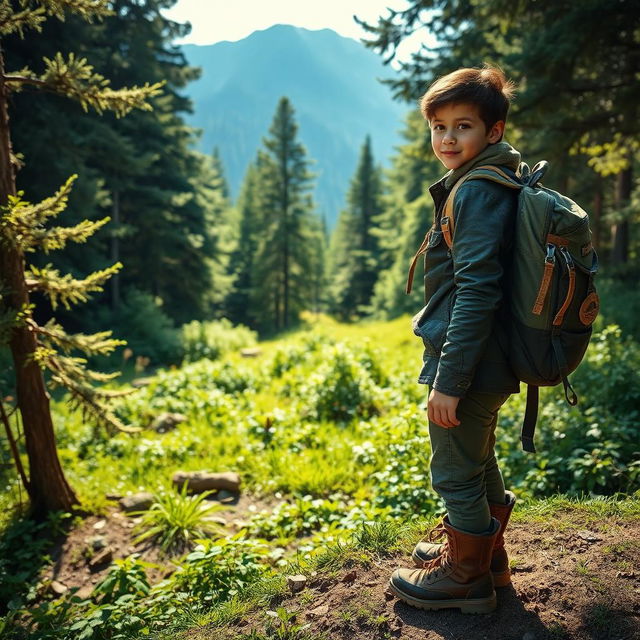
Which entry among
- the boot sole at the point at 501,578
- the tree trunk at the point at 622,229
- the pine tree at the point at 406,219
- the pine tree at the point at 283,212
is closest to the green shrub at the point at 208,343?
the pine tree at the point at 406,219

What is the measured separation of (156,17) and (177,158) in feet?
16.6

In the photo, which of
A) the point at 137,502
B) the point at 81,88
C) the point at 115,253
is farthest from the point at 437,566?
the point at 115,253

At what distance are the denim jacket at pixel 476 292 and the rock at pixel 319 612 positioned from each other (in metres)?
1.43

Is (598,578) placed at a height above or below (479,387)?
below

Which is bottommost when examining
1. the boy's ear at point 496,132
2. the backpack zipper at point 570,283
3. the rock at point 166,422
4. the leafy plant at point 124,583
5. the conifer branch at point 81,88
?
the leafy plant at point 124,583

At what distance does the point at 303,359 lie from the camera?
1044cm

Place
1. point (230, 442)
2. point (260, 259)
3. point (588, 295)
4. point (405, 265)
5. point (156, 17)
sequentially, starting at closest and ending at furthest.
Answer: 1. point (588, 295)
2. point (230, 442)
3. point (156, 17)
4. point (405, 265)
5. point (260, 259)

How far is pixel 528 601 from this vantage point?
266cm

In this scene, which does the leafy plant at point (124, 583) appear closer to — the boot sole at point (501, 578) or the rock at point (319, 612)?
the rock at point (319, 612)

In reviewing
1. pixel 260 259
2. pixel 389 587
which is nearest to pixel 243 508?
pixel 389 587

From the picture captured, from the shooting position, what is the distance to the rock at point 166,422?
7.47 metres

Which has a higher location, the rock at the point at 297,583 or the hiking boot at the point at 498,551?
the hiking boot at the point at 498,551

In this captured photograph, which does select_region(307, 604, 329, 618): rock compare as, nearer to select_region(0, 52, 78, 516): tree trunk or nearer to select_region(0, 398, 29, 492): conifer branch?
select_region(0, 398, 29, 492): conifer branch

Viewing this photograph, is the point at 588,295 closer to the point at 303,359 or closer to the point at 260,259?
the point at 303,359
